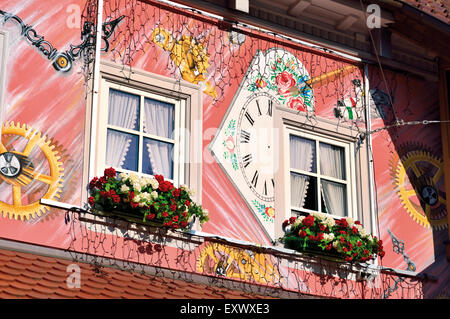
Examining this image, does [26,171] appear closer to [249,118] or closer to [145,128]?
[145,128]

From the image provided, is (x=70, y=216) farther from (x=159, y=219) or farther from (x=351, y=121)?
(x=351, y=121)

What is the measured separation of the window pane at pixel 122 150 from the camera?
40.0ft

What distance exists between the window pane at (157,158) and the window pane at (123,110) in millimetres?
261

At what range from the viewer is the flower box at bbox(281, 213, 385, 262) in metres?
12.8

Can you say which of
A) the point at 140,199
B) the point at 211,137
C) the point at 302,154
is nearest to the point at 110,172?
the point at 140,199

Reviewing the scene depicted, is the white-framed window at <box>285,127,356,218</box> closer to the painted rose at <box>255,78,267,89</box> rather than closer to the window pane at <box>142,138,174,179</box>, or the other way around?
the painted rose at <box>255,78,267,89</box>

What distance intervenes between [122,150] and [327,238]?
8.48 feet

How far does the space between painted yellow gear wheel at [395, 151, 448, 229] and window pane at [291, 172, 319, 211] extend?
1.28 m

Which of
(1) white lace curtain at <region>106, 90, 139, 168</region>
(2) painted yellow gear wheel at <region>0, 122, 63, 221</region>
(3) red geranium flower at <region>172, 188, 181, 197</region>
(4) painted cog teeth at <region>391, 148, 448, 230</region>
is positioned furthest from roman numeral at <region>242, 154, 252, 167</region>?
(2) painted yellow gear wheel at <region>0, 122, 63, 221</region>

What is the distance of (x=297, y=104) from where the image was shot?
13.7 meters

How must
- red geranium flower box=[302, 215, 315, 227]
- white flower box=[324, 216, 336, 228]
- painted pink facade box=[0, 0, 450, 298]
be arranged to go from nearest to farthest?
painted pink facade box=[0, 0, 450, 298] < red geranium flower box=[302, 215, 315, 227] < white flower box=[324, 216, 336, 228]

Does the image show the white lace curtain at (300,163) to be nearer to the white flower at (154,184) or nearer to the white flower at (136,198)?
the white flower at (154,184)

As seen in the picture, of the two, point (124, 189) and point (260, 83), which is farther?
point (260, 83)

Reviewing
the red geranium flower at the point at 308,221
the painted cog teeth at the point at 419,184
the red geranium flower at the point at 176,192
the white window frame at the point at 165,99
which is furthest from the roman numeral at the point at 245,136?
the painted cog teeth at the point at 419,184
